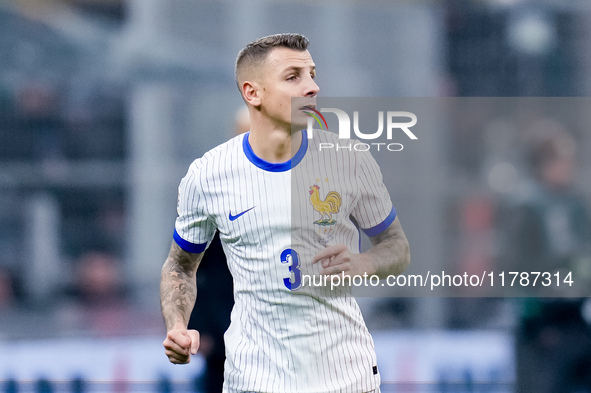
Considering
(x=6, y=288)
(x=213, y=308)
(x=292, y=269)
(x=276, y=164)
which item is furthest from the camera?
(x=6, y=288)

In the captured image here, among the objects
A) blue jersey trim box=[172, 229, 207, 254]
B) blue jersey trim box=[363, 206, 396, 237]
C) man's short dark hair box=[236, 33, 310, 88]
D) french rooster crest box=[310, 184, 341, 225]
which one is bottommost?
blue jersey trim box=[172, 229, 207, 254]

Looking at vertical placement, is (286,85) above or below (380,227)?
above

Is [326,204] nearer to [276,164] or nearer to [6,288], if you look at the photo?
[276,164]

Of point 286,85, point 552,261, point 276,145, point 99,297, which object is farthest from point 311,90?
point 99,297

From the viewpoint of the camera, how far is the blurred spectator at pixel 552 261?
4.25 meters

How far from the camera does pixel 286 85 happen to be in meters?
2.54

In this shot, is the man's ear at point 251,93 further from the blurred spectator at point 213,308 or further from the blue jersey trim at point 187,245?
the blurred spectator at point 213,308

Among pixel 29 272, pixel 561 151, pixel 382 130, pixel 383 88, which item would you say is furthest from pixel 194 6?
pixel 382 130

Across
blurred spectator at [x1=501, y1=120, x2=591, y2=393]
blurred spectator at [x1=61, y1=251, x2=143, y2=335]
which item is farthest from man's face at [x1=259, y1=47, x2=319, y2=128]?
blurred spectator at [x1=61, y1=251, x2=143, y2=335]

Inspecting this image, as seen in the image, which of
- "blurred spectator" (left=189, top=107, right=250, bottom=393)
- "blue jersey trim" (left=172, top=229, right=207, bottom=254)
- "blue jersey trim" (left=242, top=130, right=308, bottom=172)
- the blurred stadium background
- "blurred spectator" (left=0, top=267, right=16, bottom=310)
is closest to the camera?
"blue jersey trim" (left=242, top=130, right=308, bottom=172)

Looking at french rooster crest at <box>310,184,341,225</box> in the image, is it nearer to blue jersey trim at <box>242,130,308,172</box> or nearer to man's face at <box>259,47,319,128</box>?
blue jersey trim at <box>242,130,308,172</box>

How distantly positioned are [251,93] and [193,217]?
45 centimetres

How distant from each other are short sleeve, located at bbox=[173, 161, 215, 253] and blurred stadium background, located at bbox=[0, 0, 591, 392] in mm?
2255

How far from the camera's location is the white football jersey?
2.43m
